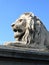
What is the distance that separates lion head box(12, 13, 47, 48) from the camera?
11.2 meters

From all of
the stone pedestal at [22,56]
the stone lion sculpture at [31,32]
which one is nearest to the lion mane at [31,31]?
the stone lion sculpture at [31,32]

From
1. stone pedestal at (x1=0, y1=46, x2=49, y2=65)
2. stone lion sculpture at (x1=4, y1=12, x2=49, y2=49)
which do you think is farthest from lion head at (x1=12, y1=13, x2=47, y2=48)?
stone pedestal at (x1=0, y1=46, x2=49, y2=65)

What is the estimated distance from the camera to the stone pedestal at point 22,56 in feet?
32.1

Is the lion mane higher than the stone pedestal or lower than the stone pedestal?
higher

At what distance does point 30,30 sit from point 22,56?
1621 millimetres

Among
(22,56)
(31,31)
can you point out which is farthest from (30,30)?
(22,56)

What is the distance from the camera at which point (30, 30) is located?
11.3 meters

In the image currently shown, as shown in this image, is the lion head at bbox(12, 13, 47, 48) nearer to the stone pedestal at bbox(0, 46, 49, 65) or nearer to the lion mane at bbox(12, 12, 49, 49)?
the lion mane at bbox(12, 12, 49, 49)

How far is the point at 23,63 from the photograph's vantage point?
10.1 metres

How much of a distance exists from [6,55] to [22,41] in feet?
5.45

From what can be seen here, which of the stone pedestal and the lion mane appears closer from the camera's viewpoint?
the stone pedestal

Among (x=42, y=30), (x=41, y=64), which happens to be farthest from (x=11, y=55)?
(x=42, y=30)

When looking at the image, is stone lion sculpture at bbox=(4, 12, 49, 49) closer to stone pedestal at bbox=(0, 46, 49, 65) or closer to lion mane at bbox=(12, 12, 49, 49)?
lion mane at bbox=(12, 12, 49, 49)

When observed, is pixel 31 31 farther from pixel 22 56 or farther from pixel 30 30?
pixel 22 56
